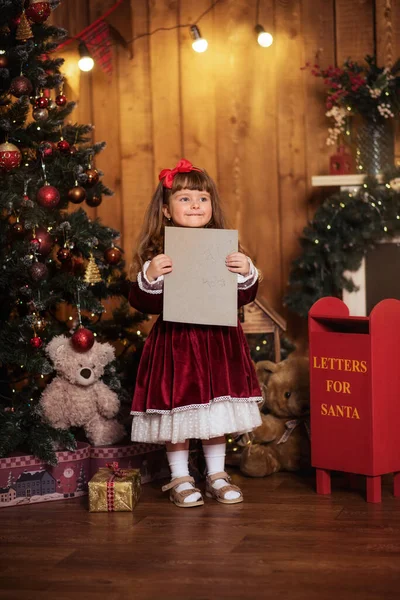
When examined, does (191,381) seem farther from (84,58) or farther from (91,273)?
(84,58)

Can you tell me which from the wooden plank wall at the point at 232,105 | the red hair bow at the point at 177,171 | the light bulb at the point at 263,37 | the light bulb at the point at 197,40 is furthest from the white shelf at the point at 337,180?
the red hair bow at the point at 177,171

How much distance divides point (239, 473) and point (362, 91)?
5.35ft

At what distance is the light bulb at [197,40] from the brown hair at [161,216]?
1210 millimetres

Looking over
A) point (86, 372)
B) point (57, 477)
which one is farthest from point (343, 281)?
point (57, 477)

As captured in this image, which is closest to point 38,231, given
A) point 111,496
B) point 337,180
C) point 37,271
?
point 37,271

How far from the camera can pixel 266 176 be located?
3.97 m

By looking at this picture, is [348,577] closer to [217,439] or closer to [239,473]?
[217,439]

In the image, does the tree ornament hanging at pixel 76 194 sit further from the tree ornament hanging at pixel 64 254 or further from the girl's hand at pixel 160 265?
the girl's hand at pixel 160 265

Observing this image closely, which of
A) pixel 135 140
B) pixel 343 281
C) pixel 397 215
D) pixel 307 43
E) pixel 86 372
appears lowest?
pixel 86 372

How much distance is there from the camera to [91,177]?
3.09 metres

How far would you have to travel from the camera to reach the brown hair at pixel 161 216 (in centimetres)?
279

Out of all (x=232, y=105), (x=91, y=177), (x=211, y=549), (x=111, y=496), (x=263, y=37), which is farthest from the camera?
(x=232, y=105)

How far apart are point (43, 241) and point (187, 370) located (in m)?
0.69

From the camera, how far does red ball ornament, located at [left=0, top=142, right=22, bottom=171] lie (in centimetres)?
287
